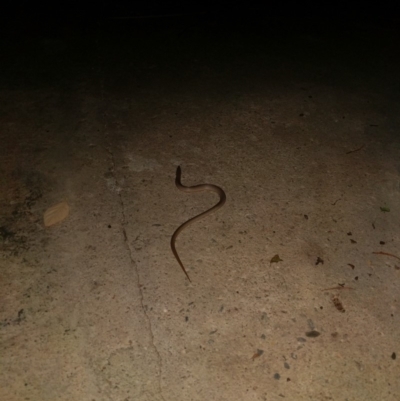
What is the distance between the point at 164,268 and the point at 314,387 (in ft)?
3.31

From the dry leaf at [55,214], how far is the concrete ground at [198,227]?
37 mm

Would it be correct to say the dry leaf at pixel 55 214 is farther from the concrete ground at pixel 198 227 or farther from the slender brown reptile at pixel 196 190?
the slender brown reptile at pixel 196 190

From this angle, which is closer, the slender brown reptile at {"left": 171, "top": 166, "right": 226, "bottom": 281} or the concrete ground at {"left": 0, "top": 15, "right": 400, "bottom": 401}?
the concrete ground at {"left": 0, "top": 15, "right": 400, "bottom": 401}

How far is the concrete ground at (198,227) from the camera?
2154 mm

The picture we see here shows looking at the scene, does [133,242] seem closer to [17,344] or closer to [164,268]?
[164,268]

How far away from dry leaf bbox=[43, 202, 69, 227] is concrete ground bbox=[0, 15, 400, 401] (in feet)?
0.12

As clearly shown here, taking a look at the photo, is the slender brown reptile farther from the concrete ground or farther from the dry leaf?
the dry leaf

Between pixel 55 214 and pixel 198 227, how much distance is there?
91 centimetres

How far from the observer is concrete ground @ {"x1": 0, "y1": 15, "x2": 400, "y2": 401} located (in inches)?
84.8

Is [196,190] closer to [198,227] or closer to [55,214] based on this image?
[198,227]

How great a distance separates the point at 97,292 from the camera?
2.43 metres

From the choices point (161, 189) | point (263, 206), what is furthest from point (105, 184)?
point (263, 206)

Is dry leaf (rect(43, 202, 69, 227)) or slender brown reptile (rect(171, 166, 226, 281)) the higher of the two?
slender brown reptile (rect(171, 166, 226, 281))

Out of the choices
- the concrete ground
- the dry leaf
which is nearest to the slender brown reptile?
the concrete ground
